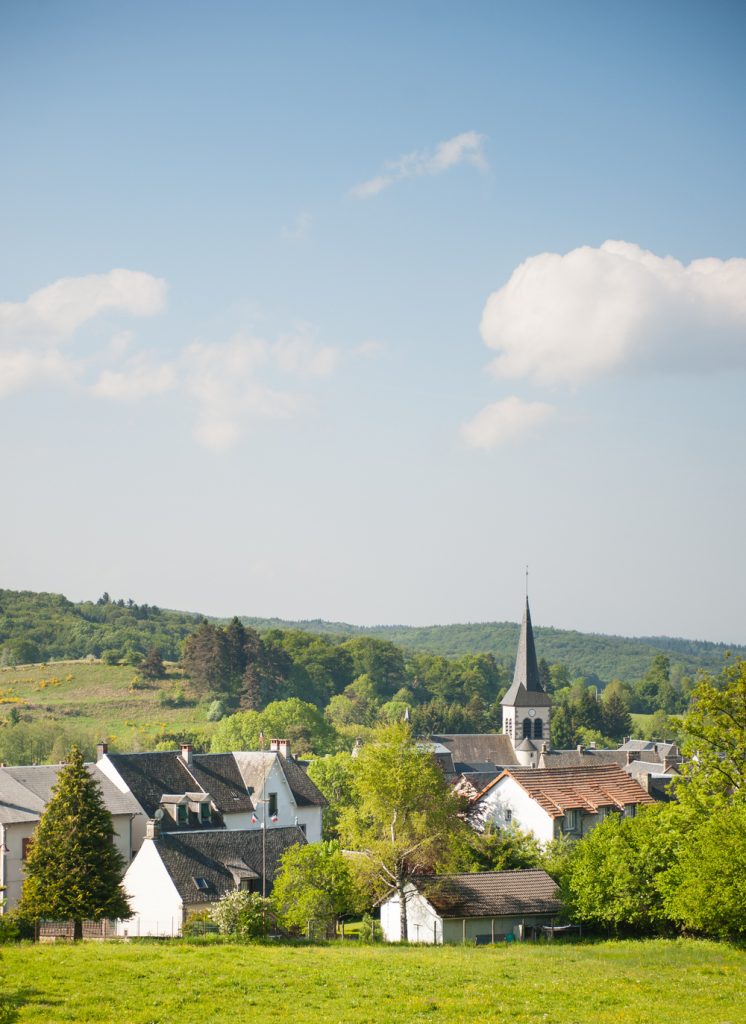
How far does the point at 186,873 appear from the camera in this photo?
138 ft

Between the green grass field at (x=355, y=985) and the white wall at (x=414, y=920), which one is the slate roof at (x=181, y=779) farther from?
the green grass field at (x=355, y=985)

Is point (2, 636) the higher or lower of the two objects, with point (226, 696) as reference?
higher

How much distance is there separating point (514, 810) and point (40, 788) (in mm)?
22612

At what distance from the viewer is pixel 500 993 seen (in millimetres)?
26734

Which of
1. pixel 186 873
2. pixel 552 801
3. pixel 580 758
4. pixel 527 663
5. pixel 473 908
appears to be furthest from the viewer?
pixel 527 663

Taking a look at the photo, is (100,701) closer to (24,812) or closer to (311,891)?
(24,812)

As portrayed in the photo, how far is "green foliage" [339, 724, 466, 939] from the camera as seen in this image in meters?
42.0

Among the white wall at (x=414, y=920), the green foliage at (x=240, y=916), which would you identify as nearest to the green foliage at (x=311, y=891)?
the green foliage at (x=240, y=916)

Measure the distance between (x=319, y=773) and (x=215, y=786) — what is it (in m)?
12.2

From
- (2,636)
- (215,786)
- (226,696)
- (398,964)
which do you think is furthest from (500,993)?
(2,636)

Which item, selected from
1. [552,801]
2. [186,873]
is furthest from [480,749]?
[186,873]

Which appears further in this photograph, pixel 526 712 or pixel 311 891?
pixel 526 712

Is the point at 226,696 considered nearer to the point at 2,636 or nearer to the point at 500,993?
the point at 2,636

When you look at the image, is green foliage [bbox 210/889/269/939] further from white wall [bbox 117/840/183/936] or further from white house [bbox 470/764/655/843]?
white house [bbox 470/764/655/843]
